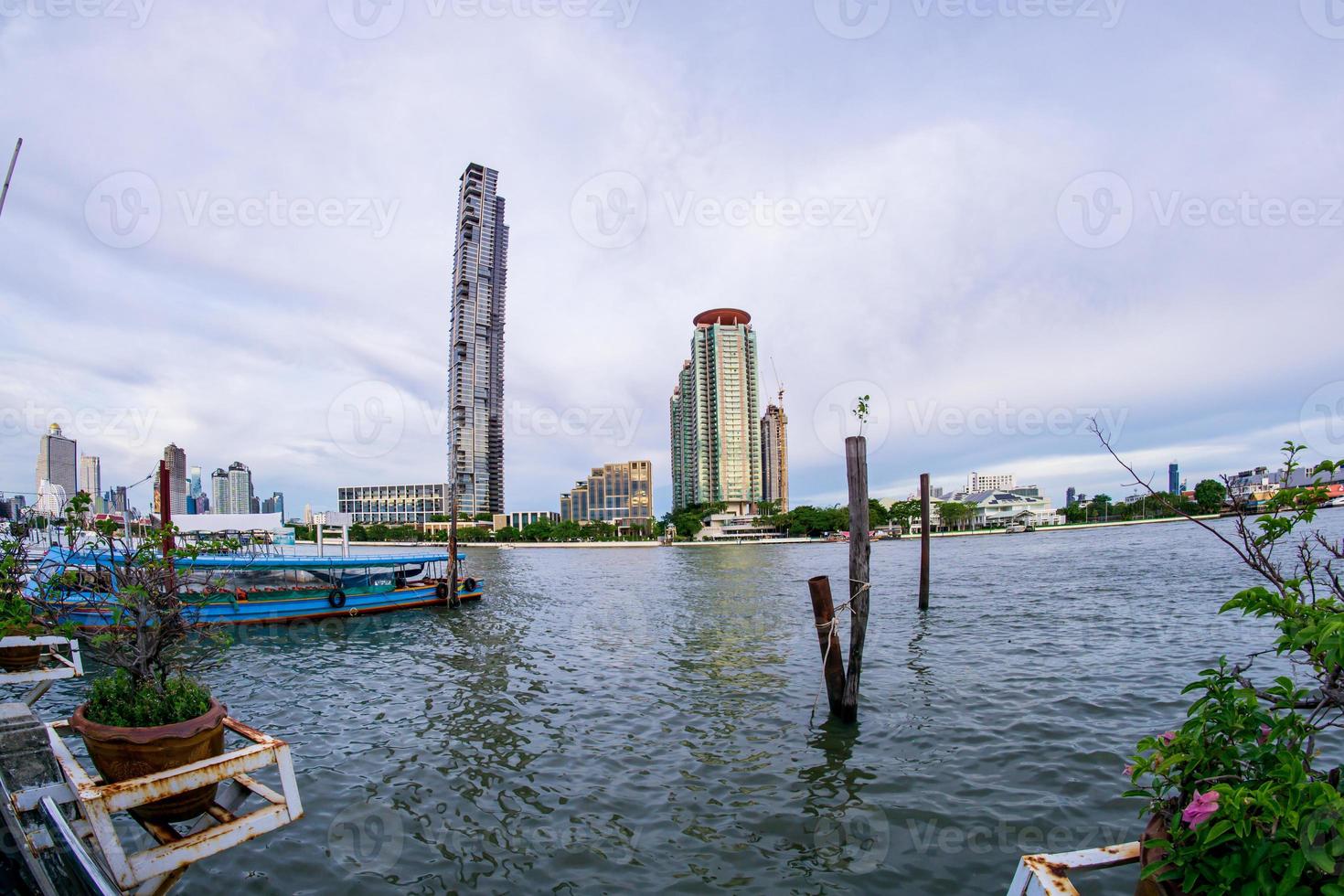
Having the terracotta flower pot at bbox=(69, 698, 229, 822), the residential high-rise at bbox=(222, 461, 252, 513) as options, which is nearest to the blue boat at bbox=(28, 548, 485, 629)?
the terracotta flower pot at bbox=(69, 698, 229, 822)

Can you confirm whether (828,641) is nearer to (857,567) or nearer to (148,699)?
(857,567)

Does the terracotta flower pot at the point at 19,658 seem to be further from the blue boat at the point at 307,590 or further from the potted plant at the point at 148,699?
the blue boat at the point at 307,590

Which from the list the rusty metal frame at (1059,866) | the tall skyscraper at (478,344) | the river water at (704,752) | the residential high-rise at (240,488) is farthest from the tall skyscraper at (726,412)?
the rusty metal frame at (1059,866)

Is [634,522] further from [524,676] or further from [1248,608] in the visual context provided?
[1248,608]

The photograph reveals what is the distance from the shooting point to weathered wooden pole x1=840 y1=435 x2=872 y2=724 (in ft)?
35.8

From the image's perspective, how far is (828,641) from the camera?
10867mm

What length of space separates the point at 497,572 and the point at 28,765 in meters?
56.0

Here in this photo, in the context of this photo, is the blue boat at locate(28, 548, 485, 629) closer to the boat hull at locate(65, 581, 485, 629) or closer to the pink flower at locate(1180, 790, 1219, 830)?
the boat hull at locate(65, 581, 485, 629)

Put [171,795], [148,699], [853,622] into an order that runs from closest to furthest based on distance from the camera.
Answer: [171,795]
[148,699]
[853,622]

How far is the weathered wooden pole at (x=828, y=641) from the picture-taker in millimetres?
10734

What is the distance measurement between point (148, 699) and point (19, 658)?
5.10 meters

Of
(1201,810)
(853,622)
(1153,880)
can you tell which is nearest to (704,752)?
(853,622)

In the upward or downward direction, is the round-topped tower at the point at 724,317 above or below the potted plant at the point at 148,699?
above

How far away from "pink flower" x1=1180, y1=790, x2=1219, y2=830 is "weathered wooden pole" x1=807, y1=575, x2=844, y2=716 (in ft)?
27.2
